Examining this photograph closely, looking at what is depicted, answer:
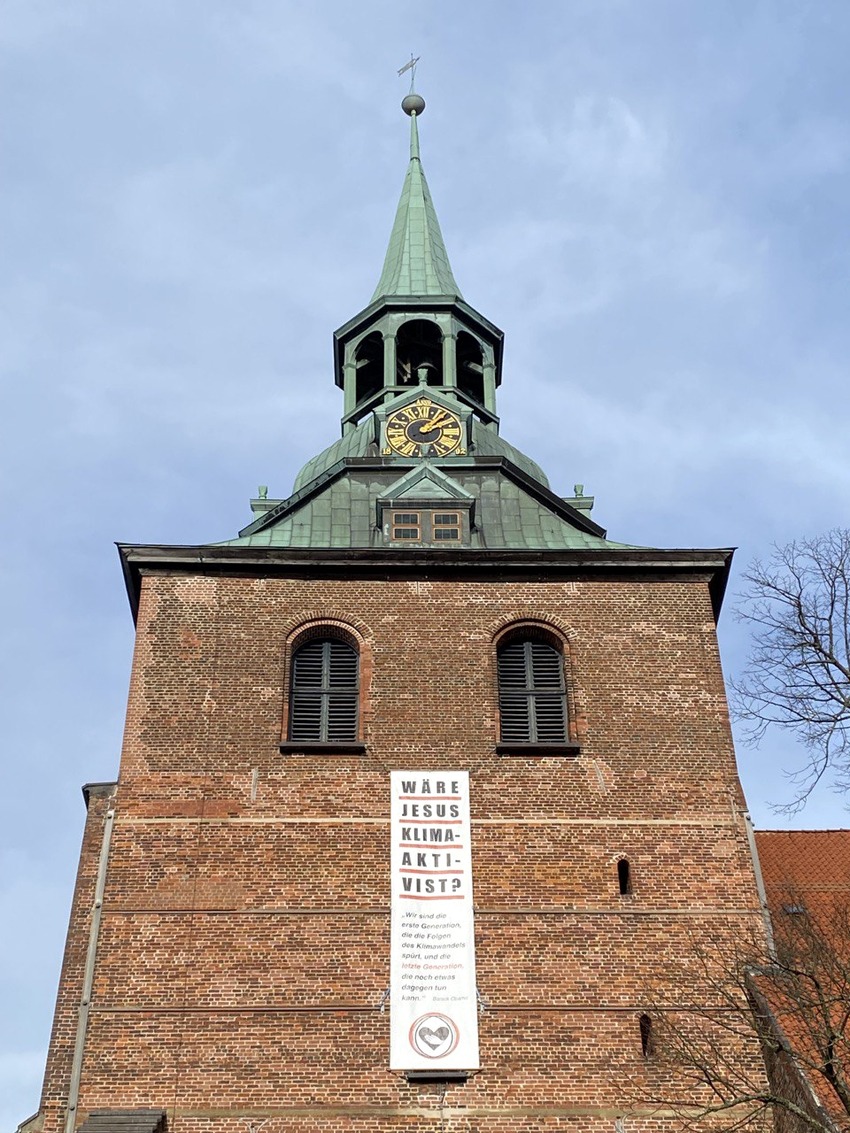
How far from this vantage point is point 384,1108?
17094mm

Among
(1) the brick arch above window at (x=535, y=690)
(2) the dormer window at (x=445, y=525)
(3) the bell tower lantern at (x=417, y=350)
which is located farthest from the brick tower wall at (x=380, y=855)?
(3) the bell tower lantern at (x=417, y=350)

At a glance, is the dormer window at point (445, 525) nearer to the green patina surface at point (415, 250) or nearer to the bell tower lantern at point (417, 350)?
the bell tower lantern at point (417, 350)

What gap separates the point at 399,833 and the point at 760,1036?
15.6 ft

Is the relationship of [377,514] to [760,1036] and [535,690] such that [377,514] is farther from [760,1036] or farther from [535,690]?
[760,1036]

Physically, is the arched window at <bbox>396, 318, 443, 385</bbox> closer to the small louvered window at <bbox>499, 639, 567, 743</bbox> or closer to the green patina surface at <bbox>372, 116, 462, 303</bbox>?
the green patina surface at <bbox>372, 116, 462, 303</bbox>

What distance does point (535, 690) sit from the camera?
20625mm

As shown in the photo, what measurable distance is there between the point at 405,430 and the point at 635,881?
32.3 feet

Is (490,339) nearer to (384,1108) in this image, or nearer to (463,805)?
(463,805)

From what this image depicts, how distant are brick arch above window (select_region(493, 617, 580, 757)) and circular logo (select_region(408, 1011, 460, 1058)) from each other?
341 cm

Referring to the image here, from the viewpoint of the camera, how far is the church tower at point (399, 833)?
1739cm

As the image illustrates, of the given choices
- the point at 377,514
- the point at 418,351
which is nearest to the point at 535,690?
the point at 377,514

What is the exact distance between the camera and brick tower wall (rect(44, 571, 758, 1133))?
1734 centimetres

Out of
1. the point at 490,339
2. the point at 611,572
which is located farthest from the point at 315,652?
the point at 490,339

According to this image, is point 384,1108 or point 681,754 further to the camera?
point 681,754
